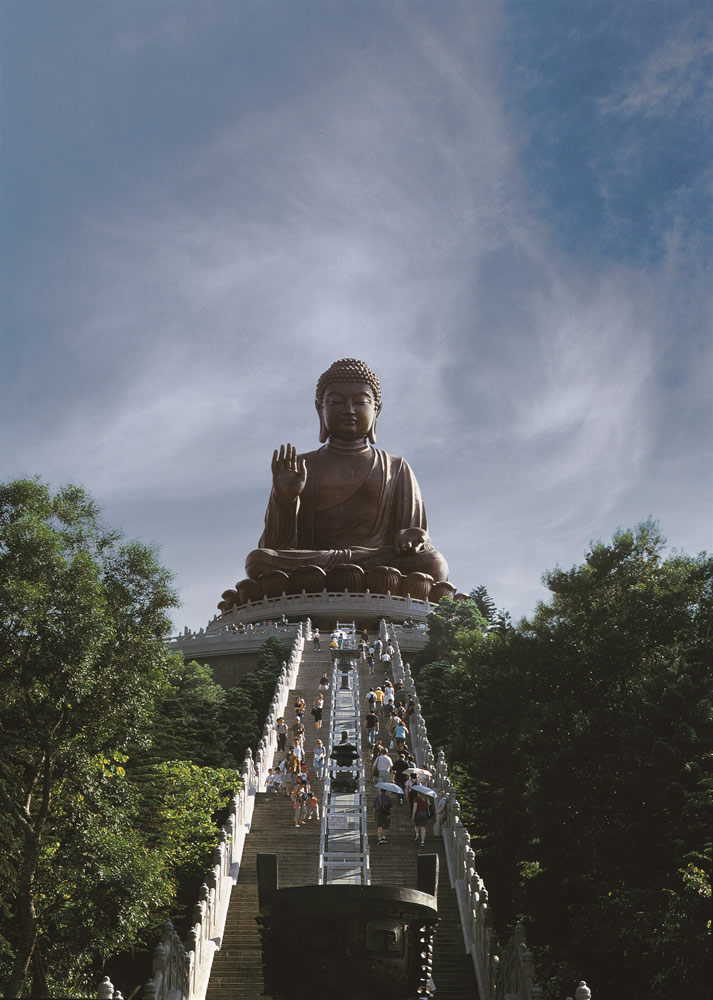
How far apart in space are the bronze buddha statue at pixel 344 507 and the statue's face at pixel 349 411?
0.14ft

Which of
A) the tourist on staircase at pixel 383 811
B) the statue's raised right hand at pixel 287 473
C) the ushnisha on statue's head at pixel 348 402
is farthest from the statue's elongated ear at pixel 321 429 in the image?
the tourist on staircase at pixel 383 811

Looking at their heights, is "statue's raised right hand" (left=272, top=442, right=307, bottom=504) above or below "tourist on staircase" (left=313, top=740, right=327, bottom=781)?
above

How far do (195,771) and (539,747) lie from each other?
542cm

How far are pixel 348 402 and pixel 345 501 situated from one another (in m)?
4.39

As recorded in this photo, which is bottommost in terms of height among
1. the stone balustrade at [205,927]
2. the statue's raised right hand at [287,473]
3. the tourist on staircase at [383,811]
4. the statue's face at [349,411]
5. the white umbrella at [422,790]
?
the stone balustrade at [205,927]

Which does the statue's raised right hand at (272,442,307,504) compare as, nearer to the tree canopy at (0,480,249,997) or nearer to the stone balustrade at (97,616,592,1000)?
the stone balustrade at (97,616,592,1000)

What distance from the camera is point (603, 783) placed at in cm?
1363

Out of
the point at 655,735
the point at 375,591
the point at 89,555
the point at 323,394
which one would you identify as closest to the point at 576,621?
the point at 655,735

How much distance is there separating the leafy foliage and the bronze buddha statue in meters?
21.0

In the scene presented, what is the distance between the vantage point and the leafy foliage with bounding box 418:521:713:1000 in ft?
37.9

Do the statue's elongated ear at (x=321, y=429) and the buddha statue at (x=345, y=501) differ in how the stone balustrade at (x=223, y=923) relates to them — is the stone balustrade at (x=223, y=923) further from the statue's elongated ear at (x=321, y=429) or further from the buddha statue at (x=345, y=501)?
the statue's elongated ear at (x=321, y=429)

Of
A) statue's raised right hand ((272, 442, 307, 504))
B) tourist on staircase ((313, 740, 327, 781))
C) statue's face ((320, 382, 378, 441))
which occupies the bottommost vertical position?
tourist on staircase ((313, 740, 327, 781))

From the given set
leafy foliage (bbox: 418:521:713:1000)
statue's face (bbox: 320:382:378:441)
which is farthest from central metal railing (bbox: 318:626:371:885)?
statue's face (bbox: 320:382:378:441)

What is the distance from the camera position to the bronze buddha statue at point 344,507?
40.1 m
